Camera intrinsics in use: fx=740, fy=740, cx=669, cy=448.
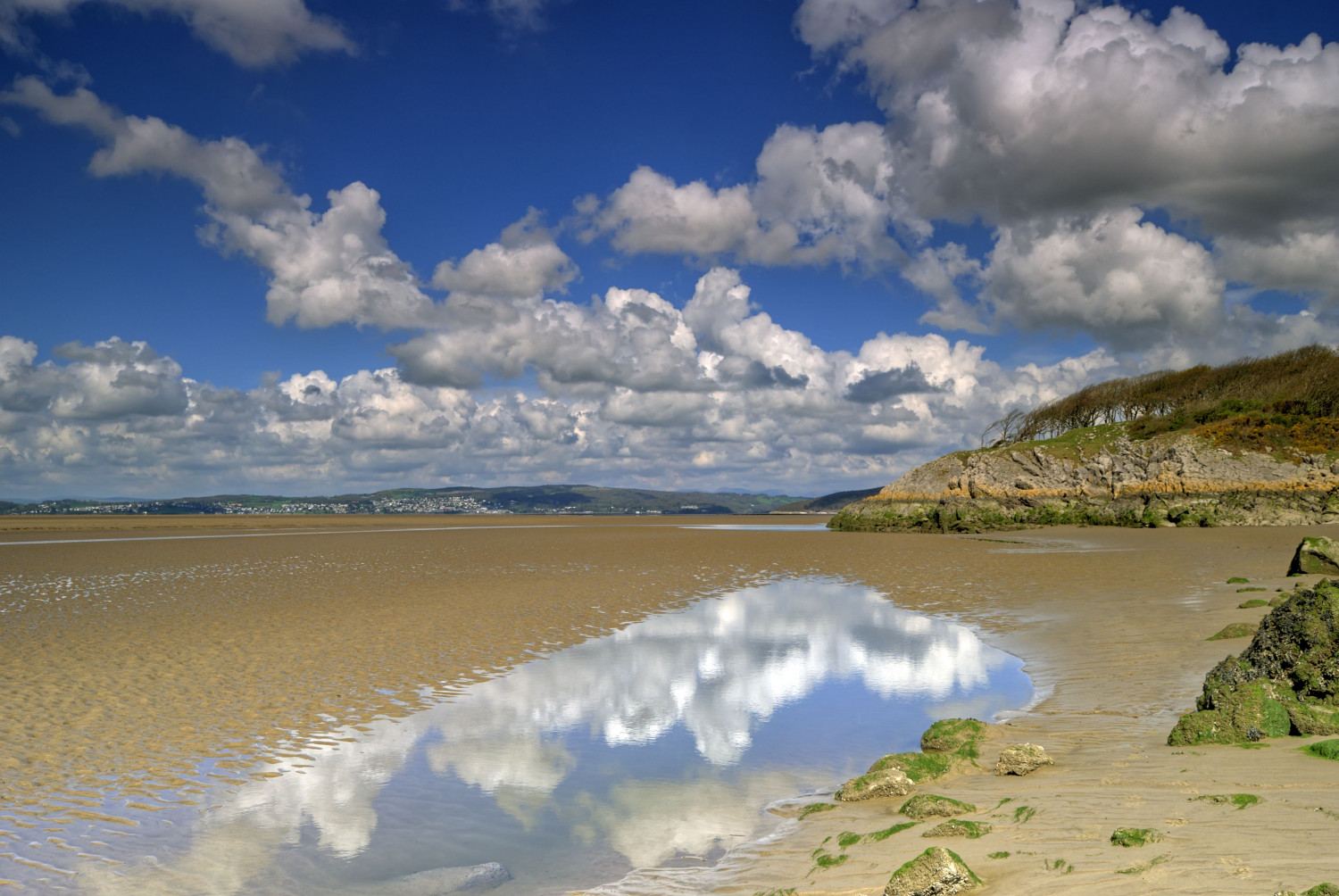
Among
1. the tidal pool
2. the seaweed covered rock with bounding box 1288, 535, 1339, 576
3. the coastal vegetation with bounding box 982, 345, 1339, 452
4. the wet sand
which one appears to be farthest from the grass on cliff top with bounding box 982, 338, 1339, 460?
the tidal pool

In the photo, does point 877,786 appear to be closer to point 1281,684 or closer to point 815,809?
point 815,809

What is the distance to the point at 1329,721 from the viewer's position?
6.54 metres

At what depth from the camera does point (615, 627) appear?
1698 centimetres

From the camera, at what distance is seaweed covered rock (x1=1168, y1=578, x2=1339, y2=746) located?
22.0 feet

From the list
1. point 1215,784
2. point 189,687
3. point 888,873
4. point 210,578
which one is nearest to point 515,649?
point 189,687

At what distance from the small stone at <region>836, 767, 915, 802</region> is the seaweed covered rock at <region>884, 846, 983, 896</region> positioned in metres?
2.35

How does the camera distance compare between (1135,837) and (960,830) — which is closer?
(1135,837)

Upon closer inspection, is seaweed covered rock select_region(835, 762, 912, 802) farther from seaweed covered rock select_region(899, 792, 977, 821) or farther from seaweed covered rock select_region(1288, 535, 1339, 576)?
seaweed covered rock select_region(1288, 535, 1339, 576)

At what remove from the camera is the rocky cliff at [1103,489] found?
48.6m

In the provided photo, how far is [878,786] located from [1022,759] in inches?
55.0

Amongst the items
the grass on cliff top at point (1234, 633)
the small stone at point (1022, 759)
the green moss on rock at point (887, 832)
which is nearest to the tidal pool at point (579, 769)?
the green moss on rock at point (887, 832)

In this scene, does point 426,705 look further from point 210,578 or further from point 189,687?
point 210,578

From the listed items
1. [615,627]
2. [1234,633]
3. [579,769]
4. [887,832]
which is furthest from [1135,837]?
[615,627]

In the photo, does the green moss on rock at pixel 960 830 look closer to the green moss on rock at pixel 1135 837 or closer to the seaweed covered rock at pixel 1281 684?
the green moss on rock at pixel 1135 837
